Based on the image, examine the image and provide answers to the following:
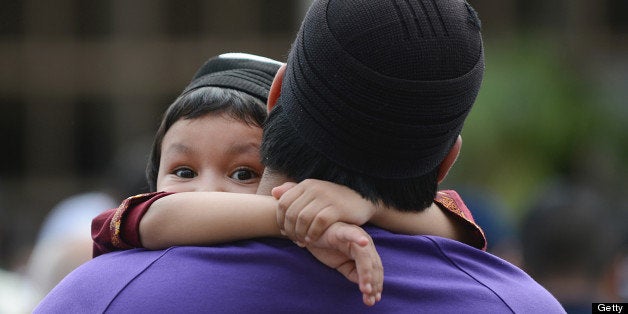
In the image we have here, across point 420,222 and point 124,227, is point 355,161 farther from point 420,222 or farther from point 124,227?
point 124,227

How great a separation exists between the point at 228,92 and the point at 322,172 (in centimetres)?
62

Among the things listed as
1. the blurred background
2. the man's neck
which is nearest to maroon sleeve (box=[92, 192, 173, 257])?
the man's neck

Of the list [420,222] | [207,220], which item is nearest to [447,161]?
[420,222]

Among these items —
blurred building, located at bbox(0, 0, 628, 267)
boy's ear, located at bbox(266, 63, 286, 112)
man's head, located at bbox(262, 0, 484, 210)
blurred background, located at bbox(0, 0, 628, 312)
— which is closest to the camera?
man's head, located at bbox(262, 0, 484, 210)

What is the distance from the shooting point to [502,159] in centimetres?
1356

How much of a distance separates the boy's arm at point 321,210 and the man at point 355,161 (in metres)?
0.03

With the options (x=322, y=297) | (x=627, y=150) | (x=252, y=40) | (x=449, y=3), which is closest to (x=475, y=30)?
(x=449, y=3)

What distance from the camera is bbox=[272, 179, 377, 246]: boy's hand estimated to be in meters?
1.63

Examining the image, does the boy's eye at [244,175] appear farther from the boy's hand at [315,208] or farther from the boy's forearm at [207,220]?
the boy's hand at [315,208]

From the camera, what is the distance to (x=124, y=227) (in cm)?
187

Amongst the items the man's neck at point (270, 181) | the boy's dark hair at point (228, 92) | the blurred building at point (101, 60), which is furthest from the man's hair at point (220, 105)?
the blurred building at point (101, 60)

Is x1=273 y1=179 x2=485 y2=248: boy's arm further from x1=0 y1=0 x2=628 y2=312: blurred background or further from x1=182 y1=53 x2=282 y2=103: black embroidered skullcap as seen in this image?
x1=0 y1=0 x2=628 y2=312: blurred background

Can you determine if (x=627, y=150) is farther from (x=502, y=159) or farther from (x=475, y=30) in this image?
(x=475, y=30)

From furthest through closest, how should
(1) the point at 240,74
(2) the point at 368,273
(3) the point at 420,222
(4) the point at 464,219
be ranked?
1. (1) the point at 240,74
2. (4) the point at 464,219
3. (3) the point at 420,222
4. (2) the point at 368,273
